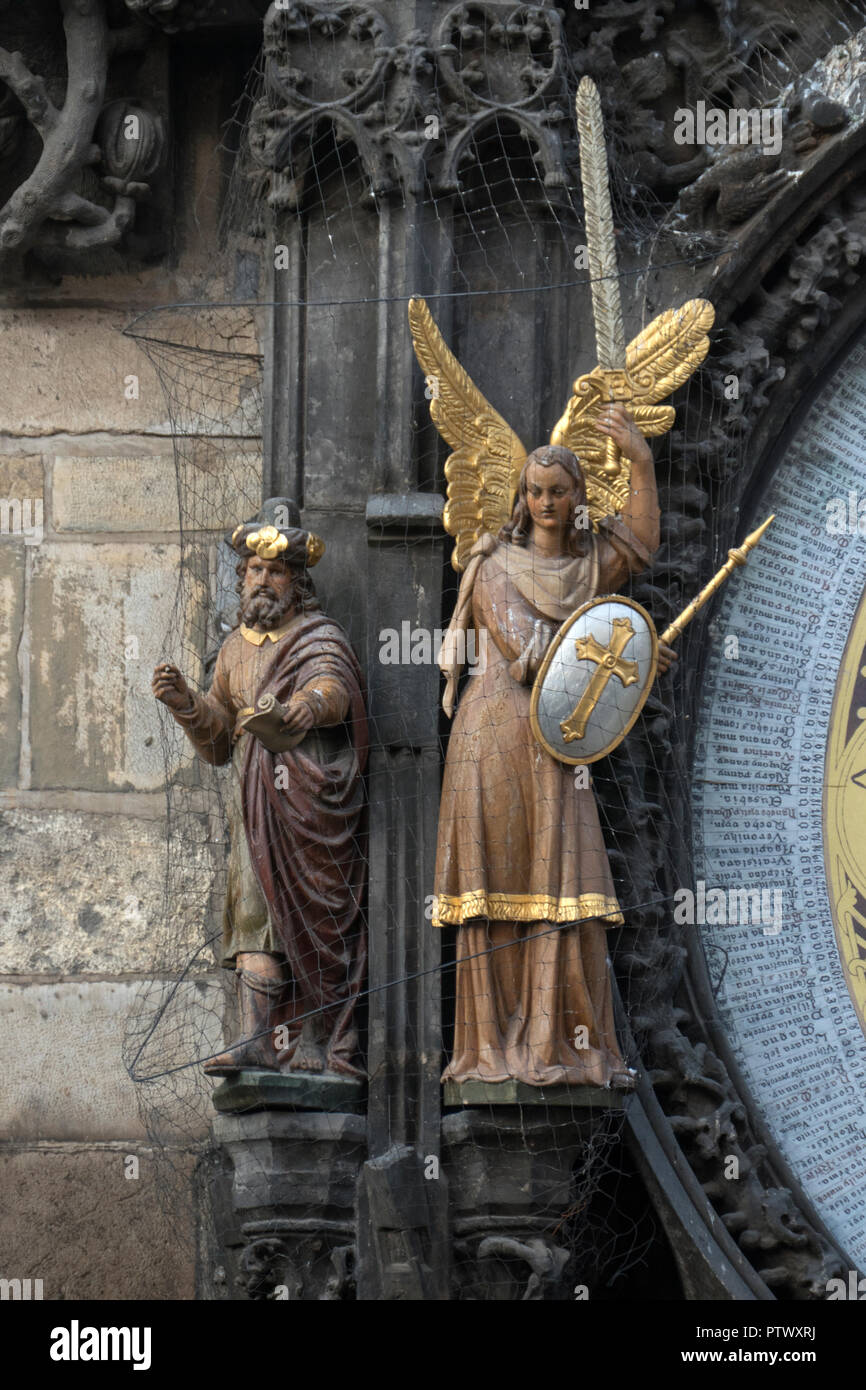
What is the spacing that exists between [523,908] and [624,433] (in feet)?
3.74

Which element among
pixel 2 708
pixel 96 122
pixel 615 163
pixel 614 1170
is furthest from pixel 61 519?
pixel 614 1170

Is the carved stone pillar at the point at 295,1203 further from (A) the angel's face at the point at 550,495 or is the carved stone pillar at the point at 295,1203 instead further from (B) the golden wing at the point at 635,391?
(B) the golden wing at the point at 635,391

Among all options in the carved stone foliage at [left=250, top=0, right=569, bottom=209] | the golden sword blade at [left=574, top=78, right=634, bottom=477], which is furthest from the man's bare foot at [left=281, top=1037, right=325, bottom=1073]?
the carved stone foliage at [left=250, top=0, right=569, bottom=209]

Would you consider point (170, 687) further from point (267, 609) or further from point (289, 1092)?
point (289, 1092)

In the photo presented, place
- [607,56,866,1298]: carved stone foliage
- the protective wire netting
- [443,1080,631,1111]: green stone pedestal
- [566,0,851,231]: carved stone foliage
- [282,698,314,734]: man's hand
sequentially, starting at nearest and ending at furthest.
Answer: [443,1080,631,1111]: green stone pedestal → [282,698,314,734]: man's hand → [607,56,866,1298]: carved stone foliage → the protective wire netting → [566,0,851,231]: carved stone foliage

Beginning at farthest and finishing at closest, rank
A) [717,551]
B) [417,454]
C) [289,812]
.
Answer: [717,551]
[417,454]
[289,812]

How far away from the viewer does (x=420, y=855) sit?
23.0 ft

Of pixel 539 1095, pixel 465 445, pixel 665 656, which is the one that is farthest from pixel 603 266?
pixel 539 1095

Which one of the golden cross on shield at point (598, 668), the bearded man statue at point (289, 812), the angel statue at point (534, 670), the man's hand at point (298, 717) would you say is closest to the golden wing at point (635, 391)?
the angel statue at point (534, 670)

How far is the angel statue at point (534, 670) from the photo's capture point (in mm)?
6793

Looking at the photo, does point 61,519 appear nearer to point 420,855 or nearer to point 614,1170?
point 420,855

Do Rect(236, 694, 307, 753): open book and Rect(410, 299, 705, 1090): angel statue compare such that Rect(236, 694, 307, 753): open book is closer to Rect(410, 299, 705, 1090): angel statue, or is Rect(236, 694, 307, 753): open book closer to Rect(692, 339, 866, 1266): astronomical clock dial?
Rect(410, 299, 705, 1090): angel statue

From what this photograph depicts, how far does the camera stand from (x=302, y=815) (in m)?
6.95

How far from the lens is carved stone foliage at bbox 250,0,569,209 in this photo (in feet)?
23.8
